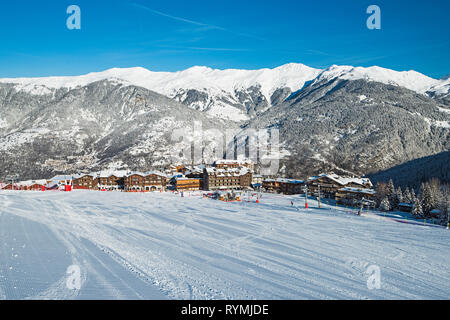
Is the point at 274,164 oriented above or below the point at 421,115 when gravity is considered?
below

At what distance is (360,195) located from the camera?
50.2m

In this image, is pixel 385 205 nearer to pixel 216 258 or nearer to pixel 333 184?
pixel 333 184

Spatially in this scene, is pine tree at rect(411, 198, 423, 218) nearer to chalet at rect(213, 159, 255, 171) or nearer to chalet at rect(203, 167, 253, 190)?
chalet at rect(203, 167, 253, 190)

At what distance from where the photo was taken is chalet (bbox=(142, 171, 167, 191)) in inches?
2712

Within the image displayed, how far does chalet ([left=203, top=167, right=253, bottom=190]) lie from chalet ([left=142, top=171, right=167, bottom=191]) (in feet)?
38.0

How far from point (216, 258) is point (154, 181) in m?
59.3

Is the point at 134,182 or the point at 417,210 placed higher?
the point at 134,182

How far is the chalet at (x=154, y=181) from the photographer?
226 feet

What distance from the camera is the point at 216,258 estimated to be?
13.8 metres

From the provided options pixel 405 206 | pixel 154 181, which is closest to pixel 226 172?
pixel 154 181

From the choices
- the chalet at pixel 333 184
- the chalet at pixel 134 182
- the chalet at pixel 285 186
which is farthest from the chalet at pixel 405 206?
the chalet at pixel 134 182

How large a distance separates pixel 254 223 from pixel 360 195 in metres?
→ 36.1
